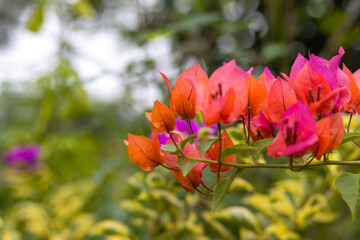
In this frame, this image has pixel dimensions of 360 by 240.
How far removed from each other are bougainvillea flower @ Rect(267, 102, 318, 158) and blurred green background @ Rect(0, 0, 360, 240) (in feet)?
1.02

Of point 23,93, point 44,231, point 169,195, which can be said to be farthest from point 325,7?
point 23,93

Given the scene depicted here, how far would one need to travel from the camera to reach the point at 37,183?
1.19 m

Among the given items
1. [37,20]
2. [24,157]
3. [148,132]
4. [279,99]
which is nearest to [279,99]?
[279,99]

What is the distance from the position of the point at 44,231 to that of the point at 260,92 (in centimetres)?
77

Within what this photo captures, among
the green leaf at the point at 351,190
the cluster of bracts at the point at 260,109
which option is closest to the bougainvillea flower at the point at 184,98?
the cluster of bracts at the point at 260,109

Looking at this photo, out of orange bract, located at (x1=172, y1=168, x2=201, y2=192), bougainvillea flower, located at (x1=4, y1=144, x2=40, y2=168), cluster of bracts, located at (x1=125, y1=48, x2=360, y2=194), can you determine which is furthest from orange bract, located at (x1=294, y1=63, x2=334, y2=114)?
bougainvillea flower, located at (x1=4, y1=144, x2=40, y2=168)

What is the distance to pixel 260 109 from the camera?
284 mm

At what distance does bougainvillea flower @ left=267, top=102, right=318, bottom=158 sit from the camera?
0.78 feet

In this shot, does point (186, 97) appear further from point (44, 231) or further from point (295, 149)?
point (44, 231)

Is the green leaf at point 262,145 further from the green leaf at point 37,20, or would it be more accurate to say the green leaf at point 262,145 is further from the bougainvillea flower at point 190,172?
the green leaf at point 37,20

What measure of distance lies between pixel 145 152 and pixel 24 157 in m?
1.12

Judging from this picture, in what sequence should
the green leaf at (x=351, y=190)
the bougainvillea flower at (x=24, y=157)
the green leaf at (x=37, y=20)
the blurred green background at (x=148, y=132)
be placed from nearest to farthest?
1. the green leaf at (x=351, y=190)
2. the blurred green background at (x=148, y=132)
3. the green leaf at (x=37, y=20)
4. the bougainvillea flower at (x=24, y=157)

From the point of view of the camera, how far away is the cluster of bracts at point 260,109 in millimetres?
244

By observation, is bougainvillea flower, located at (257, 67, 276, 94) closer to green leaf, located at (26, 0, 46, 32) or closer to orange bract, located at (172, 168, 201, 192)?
orange bract, located at (172, 168, 201, 192)
